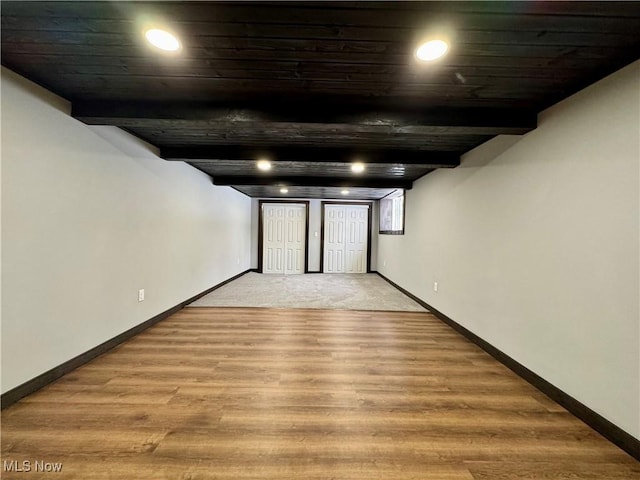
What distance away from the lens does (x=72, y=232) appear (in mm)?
2088

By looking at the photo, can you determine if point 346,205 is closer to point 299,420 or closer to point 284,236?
point 284,236

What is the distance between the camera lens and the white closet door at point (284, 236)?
7.46 metres

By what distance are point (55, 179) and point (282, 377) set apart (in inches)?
84.4

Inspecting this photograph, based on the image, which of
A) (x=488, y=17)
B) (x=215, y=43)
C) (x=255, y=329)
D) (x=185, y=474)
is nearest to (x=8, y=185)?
(x=215, y=43)

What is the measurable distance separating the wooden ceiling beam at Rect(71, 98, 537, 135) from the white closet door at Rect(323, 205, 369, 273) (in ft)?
17.7

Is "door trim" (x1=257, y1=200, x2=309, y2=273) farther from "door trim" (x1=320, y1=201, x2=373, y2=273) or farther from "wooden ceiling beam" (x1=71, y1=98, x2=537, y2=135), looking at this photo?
"wooden ceiling beam" (x1=71, y1=98, x2=537, y2=135)

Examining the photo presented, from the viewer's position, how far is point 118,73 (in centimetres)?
170

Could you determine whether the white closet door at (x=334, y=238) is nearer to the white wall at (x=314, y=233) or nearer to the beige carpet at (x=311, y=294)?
the white wall at (x=314, y=233)

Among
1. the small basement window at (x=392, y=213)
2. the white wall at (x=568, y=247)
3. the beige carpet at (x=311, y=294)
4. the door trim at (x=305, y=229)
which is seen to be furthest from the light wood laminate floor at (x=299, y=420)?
the door trim at (x=305, y=229)

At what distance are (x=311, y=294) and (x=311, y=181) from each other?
195 centimetres

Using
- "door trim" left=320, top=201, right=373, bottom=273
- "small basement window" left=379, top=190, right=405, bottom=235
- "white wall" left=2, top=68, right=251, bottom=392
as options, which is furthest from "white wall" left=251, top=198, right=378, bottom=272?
"white wall" left=2, top=68, right=251, bottom=392
